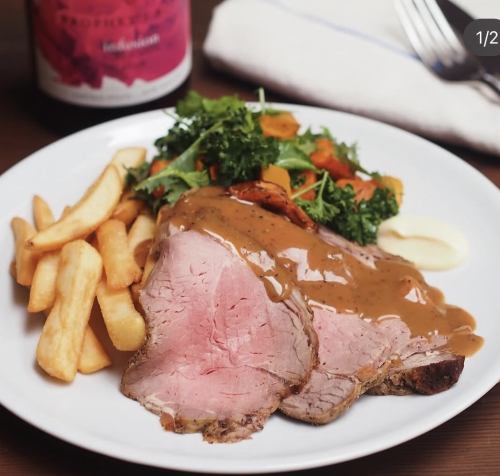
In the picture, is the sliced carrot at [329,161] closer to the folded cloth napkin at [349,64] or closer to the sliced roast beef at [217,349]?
the folded cloth napkin at [349,64]

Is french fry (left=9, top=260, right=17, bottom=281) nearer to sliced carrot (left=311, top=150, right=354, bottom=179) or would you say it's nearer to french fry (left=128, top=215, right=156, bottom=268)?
french fry (left=128, top=215, right=156, bottom=268)

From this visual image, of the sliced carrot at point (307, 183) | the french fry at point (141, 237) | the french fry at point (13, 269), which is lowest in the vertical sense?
the french fry at point (13, 269)

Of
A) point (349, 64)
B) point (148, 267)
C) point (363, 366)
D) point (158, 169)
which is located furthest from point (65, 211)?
point (349, 64)

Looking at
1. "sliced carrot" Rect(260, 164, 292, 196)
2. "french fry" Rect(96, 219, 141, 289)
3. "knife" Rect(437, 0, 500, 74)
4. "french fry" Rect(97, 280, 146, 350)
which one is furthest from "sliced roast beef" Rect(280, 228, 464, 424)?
"knife" Rect(437, 0, 500, 74)

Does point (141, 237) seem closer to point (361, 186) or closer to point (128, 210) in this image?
point (128, 210)

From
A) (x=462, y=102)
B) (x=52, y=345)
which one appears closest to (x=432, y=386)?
(x=52, y=345)

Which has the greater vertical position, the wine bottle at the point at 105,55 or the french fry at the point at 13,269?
Result: the wine bottle at the point at 105,55

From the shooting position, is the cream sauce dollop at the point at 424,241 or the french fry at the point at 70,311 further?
the cream sauce dollop at the point at 424,241

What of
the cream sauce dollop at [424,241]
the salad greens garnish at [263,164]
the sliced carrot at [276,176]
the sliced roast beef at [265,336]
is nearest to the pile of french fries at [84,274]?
the sliced roast beef at [265,336]
